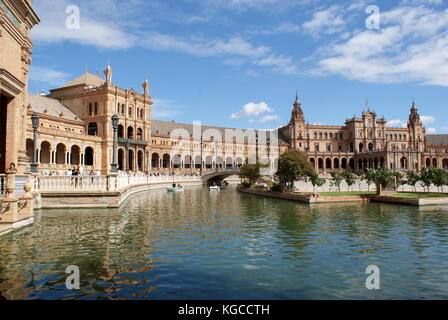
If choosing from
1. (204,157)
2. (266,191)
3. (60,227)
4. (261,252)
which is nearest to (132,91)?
(204,157)

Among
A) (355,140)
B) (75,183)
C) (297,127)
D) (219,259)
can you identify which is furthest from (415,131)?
(219,259)

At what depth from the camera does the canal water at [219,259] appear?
9.01 metres

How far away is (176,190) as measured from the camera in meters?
55.6

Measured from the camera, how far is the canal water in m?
9.01

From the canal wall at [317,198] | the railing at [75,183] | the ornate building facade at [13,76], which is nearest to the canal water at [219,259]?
the ornate building facade at [13,76]

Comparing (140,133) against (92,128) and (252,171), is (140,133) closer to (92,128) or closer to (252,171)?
(92,128)

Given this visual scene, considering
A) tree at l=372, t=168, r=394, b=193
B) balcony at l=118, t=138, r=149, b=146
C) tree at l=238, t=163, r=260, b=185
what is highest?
balcony at l=118, t=138, r=149, b=146

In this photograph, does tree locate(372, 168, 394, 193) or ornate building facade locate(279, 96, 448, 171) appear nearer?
tree locate(372, 168, 394, 193)

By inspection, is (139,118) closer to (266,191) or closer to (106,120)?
(106,120)

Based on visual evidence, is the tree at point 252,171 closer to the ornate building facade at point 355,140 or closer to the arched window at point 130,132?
the arched window at point 130,132

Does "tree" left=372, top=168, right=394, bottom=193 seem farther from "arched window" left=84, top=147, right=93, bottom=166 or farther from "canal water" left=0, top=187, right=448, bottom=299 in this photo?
"arched window" left=84, top=147, right=93, bottom=166

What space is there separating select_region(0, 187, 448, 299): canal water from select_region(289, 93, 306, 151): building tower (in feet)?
340

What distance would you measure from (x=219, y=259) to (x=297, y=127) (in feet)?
381

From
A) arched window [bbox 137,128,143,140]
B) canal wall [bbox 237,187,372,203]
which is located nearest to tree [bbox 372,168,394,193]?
canal wall [bbox 237,187,372,203]
